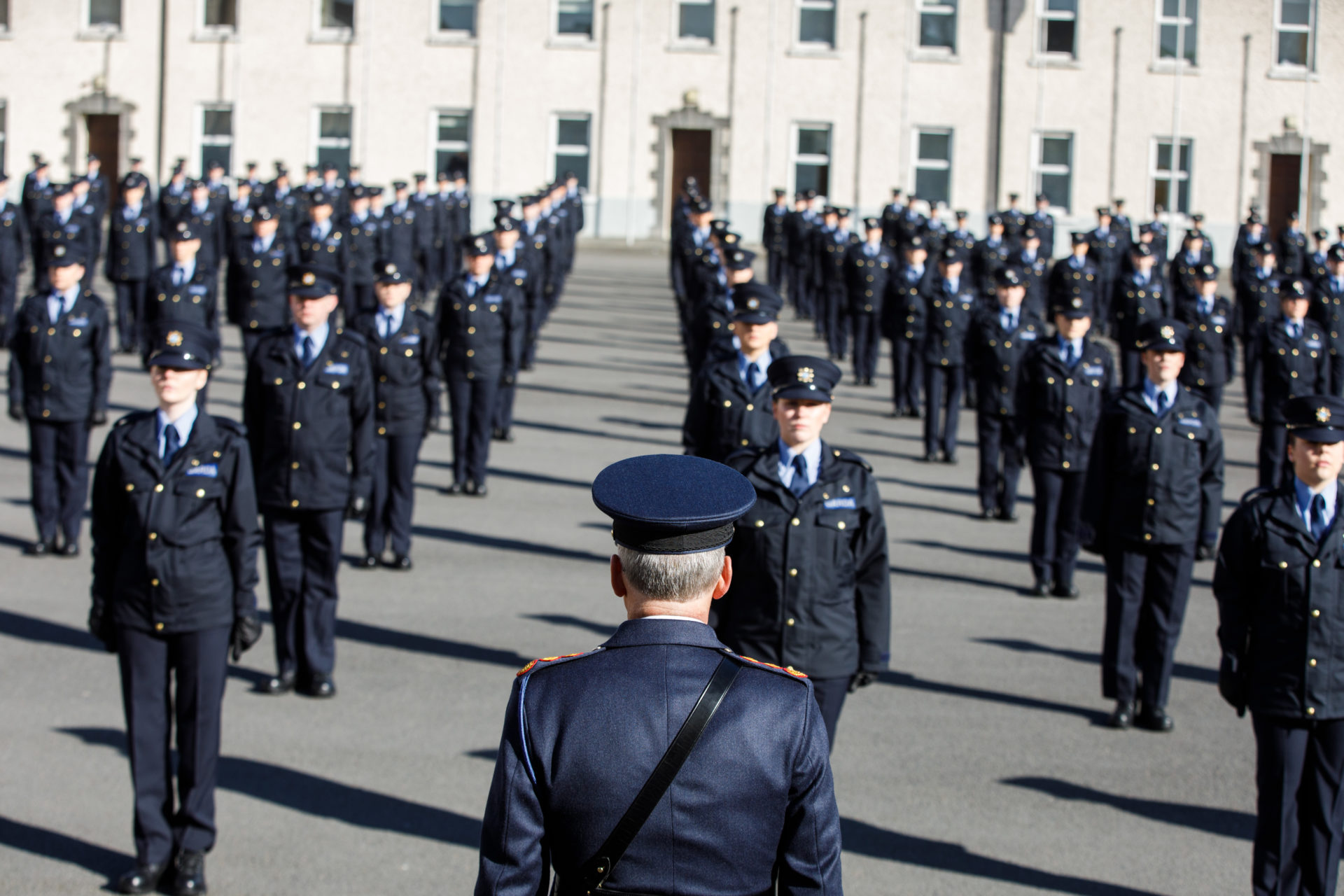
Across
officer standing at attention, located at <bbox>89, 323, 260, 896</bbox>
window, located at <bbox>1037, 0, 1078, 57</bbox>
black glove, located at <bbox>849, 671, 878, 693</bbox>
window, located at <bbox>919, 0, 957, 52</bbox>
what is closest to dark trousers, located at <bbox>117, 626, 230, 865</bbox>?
officer standing at attention, located at <bbox>89, 323, 260, 896</bbox>

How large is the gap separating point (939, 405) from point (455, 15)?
24292mm

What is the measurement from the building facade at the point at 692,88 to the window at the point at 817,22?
0.16 feet

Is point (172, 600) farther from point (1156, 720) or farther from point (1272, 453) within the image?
point (1272, 453)

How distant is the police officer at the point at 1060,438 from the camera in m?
10.7

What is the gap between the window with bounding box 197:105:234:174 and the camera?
120 ft

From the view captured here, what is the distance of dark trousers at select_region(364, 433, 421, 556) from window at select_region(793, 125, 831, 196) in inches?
1069

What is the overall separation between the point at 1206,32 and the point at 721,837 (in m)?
37.0

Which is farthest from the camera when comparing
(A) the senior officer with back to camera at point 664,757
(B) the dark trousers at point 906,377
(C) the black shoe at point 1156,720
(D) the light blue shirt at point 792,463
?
(B) the dark trousers at point 906,377

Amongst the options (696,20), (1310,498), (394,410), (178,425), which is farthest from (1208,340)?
(696,20)

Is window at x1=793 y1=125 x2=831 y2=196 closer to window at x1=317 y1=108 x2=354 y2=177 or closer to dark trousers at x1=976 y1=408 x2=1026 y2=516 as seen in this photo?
window at x1=317 y1=108 x2=354 y2=177

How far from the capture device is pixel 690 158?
37062mm

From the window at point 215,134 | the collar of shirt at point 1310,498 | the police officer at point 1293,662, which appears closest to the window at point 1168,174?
the window at point 215,134

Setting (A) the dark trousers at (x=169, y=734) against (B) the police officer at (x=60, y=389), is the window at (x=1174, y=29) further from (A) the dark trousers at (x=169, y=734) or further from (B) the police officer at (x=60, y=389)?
(A) the dark trousers at (x=169, y=734)

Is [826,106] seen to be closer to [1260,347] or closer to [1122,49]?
[1122,49]
